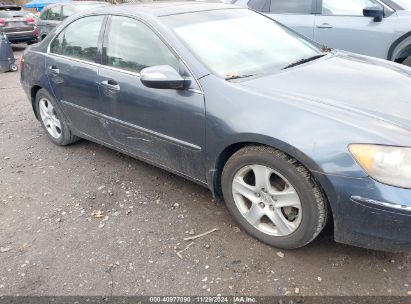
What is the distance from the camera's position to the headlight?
6.93ft

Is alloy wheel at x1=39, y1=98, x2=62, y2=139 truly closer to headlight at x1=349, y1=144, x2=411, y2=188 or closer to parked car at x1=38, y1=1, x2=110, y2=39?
headlight at x1=349, y1=144, x2=411, y2=188

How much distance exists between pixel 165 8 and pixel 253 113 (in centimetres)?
146

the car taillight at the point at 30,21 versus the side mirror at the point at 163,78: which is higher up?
the car taillight at the point at 30,21

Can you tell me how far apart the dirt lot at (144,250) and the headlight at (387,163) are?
0.71m

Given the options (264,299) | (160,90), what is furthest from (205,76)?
(264,299)

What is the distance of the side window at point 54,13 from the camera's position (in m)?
11.0

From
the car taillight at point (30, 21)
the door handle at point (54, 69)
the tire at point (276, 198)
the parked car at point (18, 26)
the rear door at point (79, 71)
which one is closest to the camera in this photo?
the tire at point (276, 198)

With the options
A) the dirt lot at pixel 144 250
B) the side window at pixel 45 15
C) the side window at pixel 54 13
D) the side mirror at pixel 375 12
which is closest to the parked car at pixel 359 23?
the side mirror at pixel 375 12

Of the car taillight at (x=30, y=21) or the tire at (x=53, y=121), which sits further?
the car taillight at (x=30, y=21)

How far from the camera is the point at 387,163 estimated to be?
6.97 ft

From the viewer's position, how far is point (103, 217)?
3.22 meters

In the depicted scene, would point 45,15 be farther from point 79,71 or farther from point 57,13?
point 79,71

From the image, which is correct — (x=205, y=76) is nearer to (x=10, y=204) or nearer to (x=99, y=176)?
(x=99, y=176)

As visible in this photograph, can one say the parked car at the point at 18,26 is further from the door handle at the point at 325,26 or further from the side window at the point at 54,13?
the door handle at the point at 325,26
